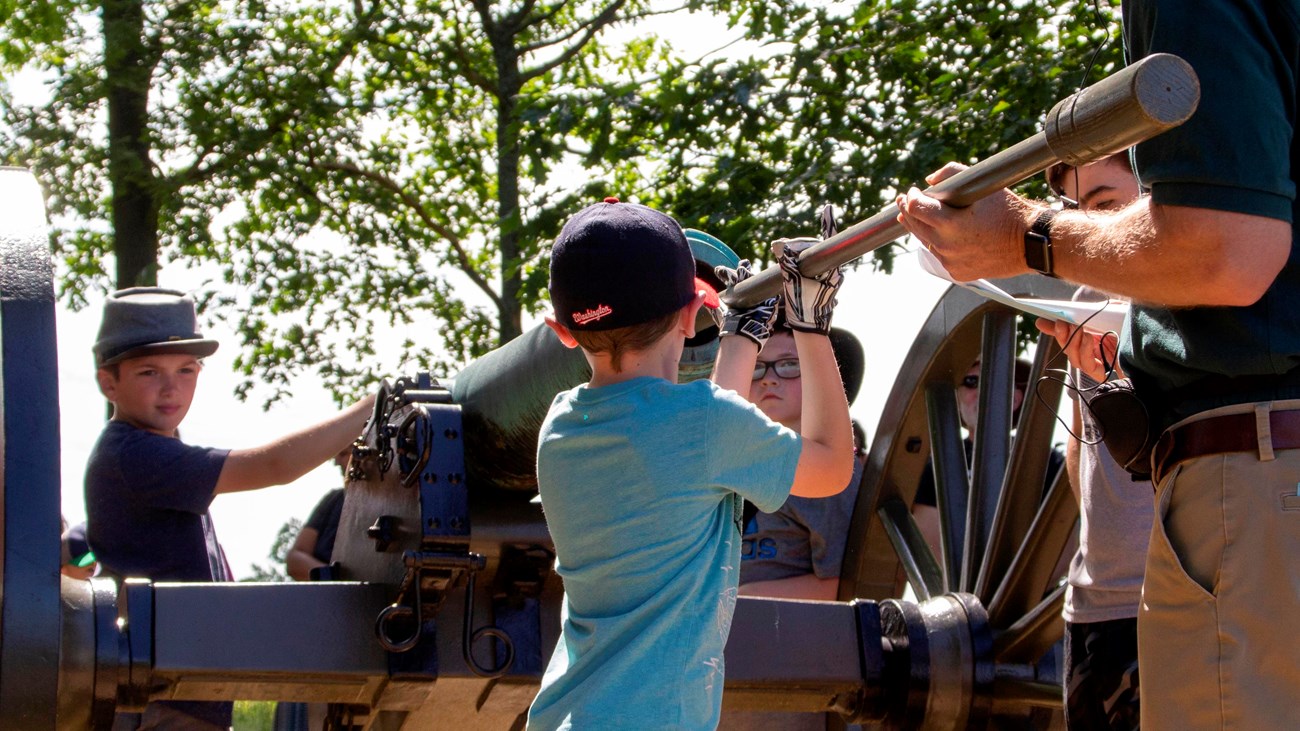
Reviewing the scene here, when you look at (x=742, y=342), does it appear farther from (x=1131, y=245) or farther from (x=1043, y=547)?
(x=1043, y=547)

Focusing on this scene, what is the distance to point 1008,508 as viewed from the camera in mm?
3680

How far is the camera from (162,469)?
3.80m

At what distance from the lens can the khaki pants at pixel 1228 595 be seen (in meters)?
1.95

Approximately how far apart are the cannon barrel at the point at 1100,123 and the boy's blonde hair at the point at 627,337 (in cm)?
42

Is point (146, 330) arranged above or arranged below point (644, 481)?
above

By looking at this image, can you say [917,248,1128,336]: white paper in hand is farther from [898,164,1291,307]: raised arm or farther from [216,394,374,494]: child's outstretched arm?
[216,394,374,494]: child's outstretched arm

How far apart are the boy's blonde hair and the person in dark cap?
5.19 feet

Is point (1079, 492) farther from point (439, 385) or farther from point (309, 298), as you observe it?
point (309, 298)

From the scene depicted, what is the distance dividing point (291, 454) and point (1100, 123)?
2.41 m

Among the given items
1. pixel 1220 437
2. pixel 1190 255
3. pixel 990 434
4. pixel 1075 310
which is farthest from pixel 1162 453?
pixel 990 434

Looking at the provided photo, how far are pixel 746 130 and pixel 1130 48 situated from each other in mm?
6040

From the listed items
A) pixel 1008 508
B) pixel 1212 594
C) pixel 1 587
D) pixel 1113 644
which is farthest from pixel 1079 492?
pixel 1 587

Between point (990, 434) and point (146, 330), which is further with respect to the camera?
point (146, 330)

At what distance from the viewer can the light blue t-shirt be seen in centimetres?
212
